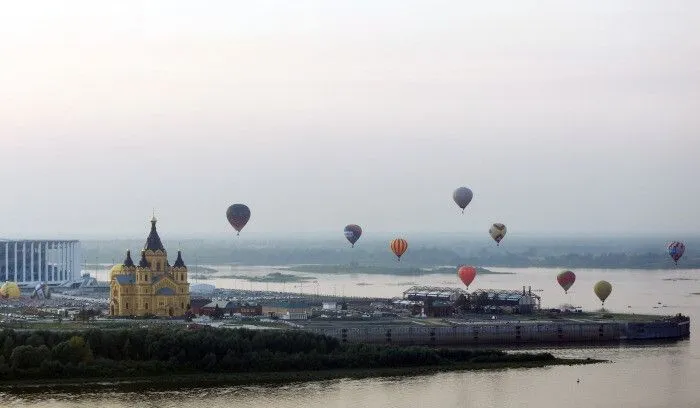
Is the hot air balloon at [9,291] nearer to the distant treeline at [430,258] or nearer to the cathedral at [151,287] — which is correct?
the cathedral at [151,287]

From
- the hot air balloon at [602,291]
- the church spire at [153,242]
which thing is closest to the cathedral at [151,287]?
the church spire at [153,242]

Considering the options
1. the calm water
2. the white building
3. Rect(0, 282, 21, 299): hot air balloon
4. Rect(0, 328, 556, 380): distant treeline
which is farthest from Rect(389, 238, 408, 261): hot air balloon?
Rect(0, 328, 556, 380): distant treeline

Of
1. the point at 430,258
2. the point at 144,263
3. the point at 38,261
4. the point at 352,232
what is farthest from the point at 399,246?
the point at 430,258

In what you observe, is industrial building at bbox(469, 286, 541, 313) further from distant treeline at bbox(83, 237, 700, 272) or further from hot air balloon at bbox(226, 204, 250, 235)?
distant treeline at bbox(83, 237, 700, 272)

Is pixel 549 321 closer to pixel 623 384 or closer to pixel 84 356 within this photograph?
pixel 623 384

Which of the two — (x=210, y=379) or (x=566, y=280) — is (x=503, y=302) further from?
(x=210, y=379)

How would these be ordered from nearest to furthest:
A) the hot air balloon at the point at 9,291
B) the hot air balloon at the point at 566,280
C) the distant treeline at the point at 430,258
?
1. the hot air balloon at the point at 9,291
2. the hot air balloon at the point at 566,280
3. the distant treeline at the point at 430,258

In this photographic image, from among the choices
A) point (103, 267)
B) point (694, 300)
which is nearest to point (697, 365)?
point (694, 300)
